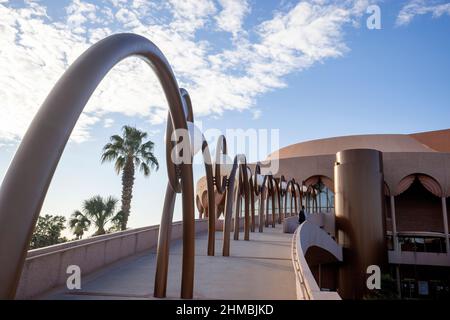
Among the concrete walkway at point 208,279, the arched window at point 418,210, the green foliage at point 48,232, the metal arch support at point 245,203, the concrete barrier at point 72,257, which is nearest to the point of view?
the concrete barrier at point 72,257

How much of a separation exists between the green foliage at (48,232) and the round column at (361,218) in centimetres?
1813

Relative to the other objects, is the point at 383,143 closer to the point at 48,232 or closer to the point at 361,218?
the point at 361,218

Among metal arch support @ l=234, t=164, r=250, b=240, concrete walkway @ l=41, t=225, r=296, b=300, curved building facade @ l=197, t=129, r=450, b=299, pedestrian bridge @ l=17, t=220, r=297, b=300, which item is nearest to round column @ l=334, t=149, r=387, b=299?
curved building facade @ l=197, t=129, r=450, b=299

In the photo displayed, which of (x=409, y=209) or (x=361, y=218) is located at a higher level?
(x=409, y=209)

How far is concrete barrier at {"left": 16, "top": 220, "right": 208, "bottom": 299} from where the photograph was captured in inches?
218

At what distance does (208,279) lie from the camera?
24.4 ft

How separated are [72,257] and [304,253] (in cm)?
788

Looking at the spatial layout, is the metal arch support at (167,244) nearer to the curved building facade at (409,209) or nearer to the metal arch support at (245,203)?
the metal arch support at (245,203)

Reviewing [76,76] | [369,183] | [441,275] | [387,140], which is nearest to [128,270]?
[76,76]

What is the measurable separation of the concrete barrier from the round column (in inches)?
689

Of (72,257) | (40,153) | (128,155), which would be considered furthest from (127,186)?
(40,153)

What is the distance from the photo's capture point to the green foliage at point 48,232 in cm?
1756

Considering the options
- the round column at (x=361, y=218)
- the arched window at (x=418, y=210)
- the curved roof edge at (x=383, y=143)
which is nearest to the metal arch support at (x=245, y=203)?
the round column at (x=361, y=218)

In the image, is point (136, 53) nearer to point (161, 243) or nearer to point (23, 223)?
point (23, 223)
